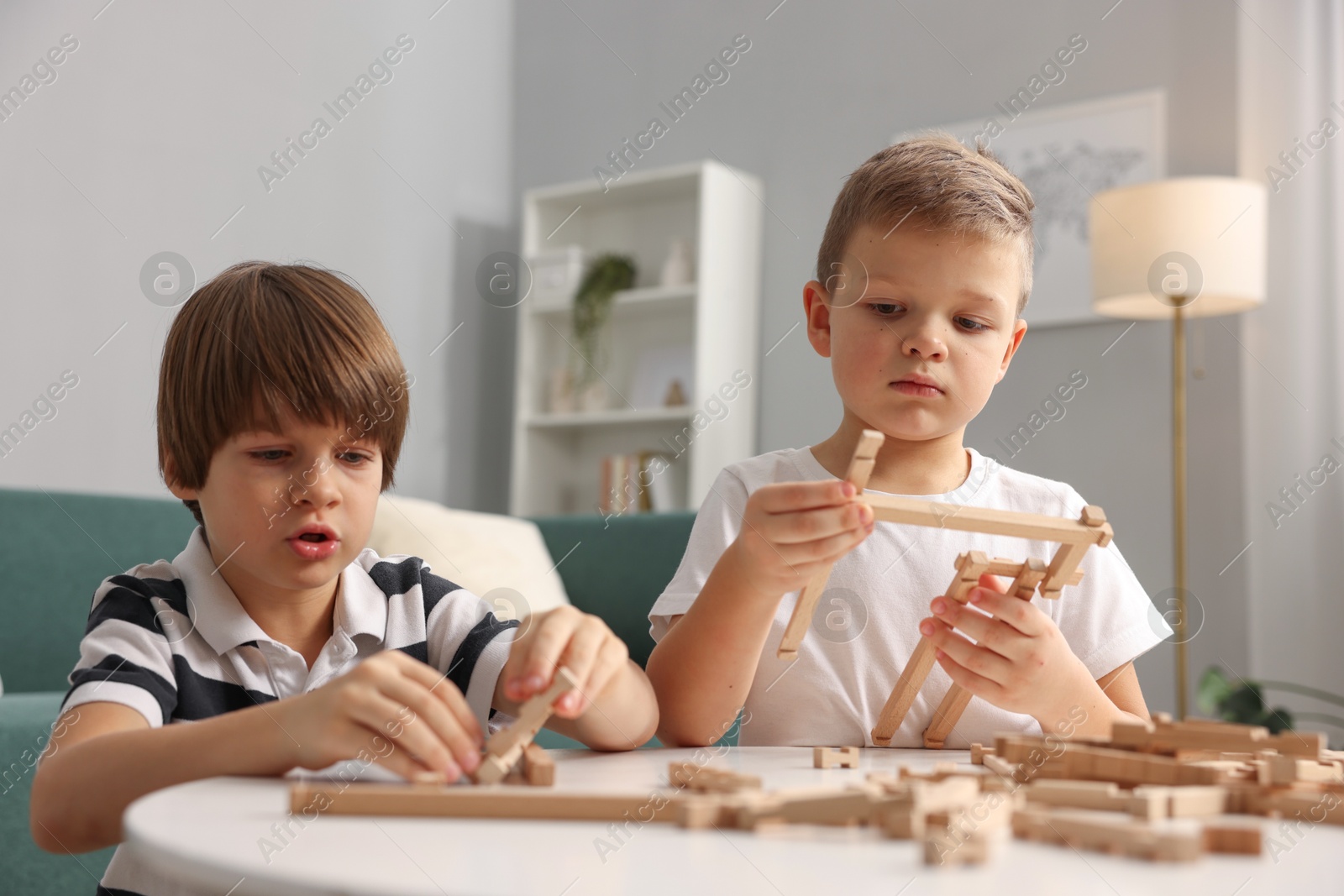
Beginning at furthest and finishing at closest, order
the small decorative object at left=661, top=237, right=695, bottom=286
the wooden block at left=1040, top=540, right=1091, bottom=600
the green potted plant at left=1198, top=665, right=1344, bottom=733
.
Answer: the small decorative object at left=661, top=237, right=695, bottom=286 → the green potted plant at left=1198, top=665, right=1344, bottom=733 → the wooden block at left=1040, top=540, right=1091, bottom=600

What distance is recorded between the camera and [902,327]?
1018 mm

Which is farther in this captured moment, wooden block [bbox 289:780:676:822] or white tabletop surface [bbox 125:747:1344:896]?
wooden block [bbox 289:780:676:822]

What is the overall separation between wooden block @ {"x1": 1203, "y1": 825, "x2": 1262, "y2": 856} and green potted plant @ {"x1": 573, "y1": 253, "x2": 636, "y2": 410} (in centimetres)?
361

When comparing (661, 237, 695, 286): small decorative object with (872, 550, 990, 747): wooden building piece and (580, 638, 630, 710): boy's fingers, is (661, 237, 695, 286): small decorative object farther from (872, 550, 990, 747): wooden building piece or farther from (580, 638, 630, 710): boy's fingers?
(580, 638, 630, 710): boy's fingers

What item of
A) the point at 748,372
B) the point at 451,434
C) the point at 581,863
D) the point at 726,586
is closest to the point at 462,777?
the point at 581,863

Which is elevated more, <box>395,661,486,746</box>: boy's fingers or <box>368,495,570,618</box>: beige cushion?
<box>368,495,570,618</box>: beige cushion

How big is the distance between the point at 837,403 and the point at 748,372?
387mm

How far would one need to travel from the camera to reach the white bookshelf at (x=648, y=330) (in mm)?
3768

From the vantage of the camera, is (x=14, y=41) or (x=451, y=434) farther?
(x=451, y=434)

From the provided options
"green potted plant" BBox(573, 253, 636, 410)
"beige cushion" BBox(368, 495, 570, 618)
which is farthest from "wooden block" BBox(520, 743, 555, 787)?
"green potted plant" BBox(573, 253, 636, 410)

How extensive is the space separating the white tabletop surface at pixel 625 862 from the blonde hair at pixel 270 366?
396mm

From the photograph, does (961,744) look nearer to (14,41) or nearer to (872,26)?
(14,41)

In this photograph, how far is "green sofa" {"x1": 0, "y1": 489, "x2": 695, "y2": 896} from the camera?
1528 mm

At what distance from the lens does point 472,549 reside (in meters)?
2.51
